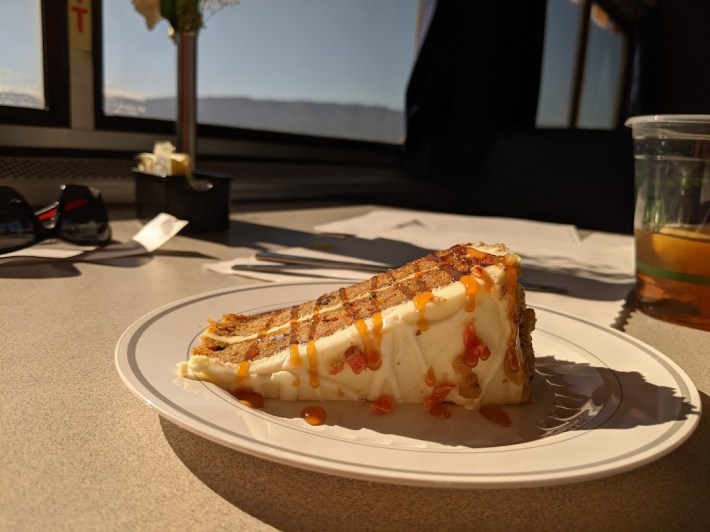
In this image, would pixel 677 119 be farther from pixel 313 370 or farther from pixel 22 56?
pixel 22 56

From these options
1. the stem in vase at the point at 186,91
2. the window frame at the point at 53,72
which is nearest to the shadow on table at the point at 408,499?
the stem in vase at the point at 186,91

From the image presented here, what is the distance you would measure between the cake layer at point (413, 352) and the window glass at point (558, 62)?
3457 mm

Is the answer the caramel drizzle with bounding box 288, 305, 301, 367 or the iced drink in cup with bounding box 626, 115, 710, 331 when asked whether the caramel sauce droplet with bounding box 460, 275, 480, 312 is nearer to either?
the caramel drizzle with bounding box 288, 305, 301, 367

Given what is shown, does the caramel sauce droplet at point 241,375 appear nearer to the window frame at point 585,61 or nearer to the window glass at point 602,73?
the window frame at point 585,61

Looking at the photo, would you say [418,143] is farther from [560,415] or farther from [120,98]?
[560,415]

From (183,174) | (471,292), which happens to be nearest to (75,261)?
(183,174)

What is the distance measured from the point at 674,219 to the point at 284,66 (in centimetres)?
243

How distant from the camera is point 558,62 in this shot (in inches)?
157

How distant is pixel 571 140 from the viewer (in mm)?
3174

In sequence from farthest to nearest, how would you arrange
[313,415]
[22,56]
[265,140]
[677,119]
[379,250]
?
1. [265,140]
2. [22,56]
3. [379,250]
4. [677,119]
5. [313,415]

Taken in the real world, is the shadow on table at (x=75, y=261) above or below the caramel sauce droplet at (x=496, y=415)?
above

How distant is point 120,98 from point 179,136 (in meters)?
0.58

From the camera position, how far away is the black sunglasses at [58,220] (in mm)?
1058

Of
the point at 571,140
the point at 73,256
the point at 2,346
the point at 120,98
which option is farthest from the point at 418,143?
the point at 2,346
